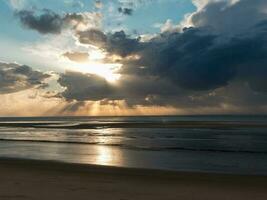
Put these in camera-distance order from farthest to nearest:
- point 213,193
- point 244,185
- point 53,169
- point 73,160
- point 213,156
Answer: point 213,156 → point 73,160 → point 53,169 → point 244,185 → point 213,193

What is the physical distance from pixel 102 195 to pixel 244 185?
7.07 metres

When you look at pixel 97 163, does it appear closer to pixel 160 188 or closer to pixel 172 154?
pixel 172 154

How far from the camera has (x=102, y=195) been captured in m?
13.9

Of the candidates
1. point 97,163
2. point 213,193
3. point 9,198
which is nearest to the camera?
point 9,198

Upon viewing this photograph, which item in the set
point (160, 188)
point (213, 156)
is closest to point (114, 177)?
point (160, 188)

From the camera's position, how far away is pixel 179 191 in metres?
15.2

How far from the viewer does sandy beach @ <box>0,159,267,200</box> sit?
1398cm

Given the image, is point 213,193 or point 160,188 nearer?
point 213,193

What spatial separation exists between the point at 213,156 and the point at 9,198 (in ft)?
65.5

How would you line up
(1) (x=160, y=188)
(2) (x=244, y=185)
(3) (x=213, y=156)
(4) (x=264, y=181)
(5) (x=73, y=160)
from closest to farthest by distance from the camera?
1. (1) (x=160, y=188)
2. (2) (x=244, y=185)
3. (4) (x=264, y=181)
4. (5) (x=73, y=160)
5. (3) (x=213, y=156)

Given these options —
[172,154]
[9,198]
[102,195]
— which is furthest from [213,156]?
[9,198]

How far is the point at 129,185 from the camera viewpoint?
16.7m

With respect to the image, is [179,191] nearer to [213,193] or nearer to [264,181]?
[213,193]

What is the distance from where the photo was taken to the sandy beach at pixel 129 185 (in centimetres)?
1398
